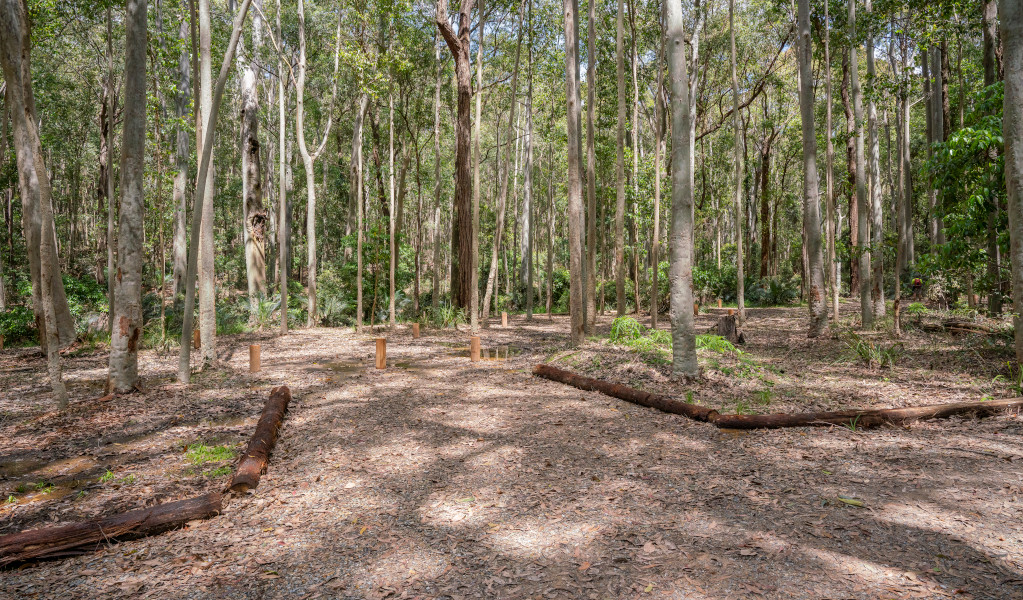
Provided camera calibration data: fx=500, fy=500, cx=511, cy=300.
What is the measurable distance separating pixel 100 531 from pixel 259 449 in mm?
1391

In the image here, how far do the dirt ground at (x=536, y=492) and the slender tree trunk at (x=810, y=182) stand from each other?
12.0 ft

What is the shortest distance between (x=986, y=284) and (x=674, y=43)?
6707 mm

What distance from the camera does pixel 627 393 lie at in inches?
241

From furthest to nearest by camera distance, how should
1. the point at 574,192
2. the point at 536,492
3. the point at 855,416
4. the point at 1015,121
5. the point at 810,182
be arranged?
the point at 810,182
the point at 574,192
the point at 1015,121
the point at 855,416
the point at 536,492

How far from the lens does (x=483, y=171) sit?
39531 mm

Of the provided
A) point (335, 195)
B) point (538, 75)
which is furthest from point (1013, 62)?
point (335, 195)

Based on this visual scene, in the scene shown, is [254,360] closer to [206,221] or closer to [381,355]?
[381,355]

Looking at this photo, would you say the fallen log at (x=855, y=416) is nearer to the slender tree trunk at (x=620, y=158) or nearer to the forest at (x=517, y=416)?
the forest at (x=517, y=416)


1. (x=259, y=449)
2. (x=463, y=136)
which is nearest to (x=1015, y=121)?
(x=259, y=449)

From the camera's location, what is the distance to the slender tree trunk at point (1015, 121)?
559 centimetres

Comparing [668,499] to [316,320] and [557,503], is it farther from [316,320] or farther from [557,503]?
[316,320]

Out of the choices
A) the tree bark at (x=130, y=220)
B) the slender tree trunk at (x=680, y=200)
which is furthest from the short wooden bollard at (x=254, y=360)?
the slender tree trunk at (x=680, y=200)

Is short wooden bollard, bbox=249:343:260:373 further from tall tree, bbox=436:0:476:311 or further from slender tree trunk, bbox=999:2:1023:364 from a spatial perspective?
slender tree trunk, bbox=999:2:1023:364

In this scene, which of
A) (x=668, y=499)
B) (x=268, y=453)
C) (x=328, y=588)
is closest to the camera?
(x=328, y=588)
